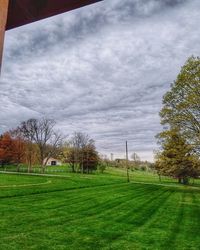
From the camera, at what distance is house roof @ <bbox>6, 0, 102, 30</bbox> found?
1.27 meters

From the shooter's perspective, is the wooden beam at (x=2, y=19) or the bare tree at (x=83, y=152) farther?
the bare tree at (x=83, y=152)

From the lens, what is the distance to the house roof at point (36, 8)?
4.18ft

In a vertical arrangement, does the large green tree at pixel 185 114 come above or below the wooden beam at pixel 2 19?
above

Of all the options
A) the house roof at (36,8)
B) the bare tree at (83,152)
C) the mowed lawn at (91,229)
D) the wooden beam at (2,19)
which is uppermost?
the bare tree at (83,152)

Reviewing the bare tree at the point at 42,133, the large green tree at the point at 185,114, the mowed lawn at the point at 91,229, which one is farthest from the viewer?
the bare tree at the point at 42,133

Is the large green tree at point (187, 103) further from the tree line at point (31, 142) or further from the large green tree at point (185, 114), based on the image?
the tree line at point (31, 142)

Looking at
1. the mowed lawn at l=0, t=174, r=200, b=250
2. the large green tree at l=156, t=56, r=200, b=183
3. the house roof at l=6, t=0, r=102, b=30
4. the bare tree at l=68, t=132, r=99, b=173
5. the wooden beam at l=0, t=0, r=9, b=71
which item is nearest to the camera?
the wooden beam at l=0, t=0, r=9, b=71

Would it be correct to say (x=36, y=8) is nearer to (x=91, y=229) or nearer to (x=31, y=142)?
(x=91, y=229)

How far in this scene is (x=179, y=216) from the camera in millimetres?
12680

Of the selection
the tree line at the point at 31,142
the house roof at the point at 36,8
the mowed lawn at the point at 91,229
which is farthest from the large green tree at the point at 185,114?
the tree line at the point at 31,142

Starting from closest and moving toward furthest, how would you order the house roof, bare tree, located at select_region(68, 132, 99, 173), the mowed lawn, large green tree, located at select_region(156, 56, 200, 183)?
the house roof, the mowed lawn, large green tree, located at select_region(156, 56, 200, 183), bare tree, located at select_region(68, 132, 99, 173)

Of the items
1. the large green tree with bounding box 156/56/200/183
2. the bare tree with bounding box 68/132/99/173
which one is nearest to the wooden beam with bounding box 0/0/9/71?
the large green tree with bounding box 156/56/200/183

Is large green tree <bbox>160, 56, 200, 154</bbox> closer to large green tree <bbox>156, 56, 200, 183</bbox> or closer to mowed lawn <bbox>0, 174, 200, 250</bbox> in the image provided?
large green tree <bbox>156, 56, 200, 183</bbox>

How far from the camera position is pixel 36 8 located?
4.30ft
